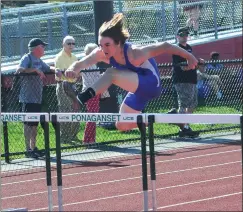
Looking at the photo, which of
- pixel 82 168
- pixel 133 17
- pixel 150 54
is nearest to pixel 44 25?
pixel 133 17

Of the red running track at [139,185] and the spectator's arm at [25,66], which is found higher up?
the spectator's arm at [25,66]

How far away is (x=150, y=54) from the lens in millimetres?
7047

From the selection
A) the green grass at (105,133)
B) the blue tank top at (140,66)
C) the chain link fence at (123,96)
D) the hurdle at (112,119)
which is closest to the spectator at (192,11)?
the chain link fence at (123,96)

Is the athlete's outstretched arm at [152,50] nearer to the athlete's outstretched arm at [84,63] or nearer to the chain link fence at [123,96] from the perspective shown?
the athlete's outstretched arm at [84,63]

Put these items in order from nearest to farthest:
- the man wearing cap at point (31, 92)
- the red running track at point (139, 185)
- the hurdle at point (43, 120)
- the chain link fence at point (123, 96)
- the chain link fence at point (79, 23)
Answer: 1. the hurdle at point (43, 120)
2. the red running track at point (139, 185)
3. the man wearing cap at point (31, 92)
4. the chain link fence at point (123, 96)
5. the chain link fence at point (79, 23)

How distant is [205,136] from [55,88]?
8.84ft

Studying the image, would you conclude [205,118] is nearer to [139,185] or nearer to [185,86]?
[139,185]

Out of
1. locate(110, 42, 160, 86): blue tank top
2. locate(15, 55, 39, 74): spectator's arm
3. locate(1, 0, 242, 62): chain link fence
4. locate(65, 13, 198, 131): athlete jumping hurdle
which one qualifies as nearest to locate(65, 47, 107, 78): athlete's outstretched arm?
locate(65, 13, 198, 131): athlete jumping hurdle

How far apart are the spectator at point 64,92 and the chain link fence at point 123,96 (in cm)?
2

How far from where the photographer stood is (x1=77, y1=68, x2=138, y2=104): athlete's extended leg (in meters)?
6.88

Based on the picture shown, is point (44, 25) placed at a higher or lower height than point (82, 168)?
Answer: higher

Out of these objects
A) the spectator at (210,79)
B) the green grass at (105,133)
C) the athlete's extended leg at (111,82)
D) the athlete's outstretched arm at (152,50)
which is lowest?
the green grass at (105,133)

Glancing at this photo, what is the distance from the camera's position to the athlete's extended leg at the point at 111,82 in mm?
6883

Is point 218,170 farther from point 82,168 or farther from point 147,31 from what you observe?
point 147,31
